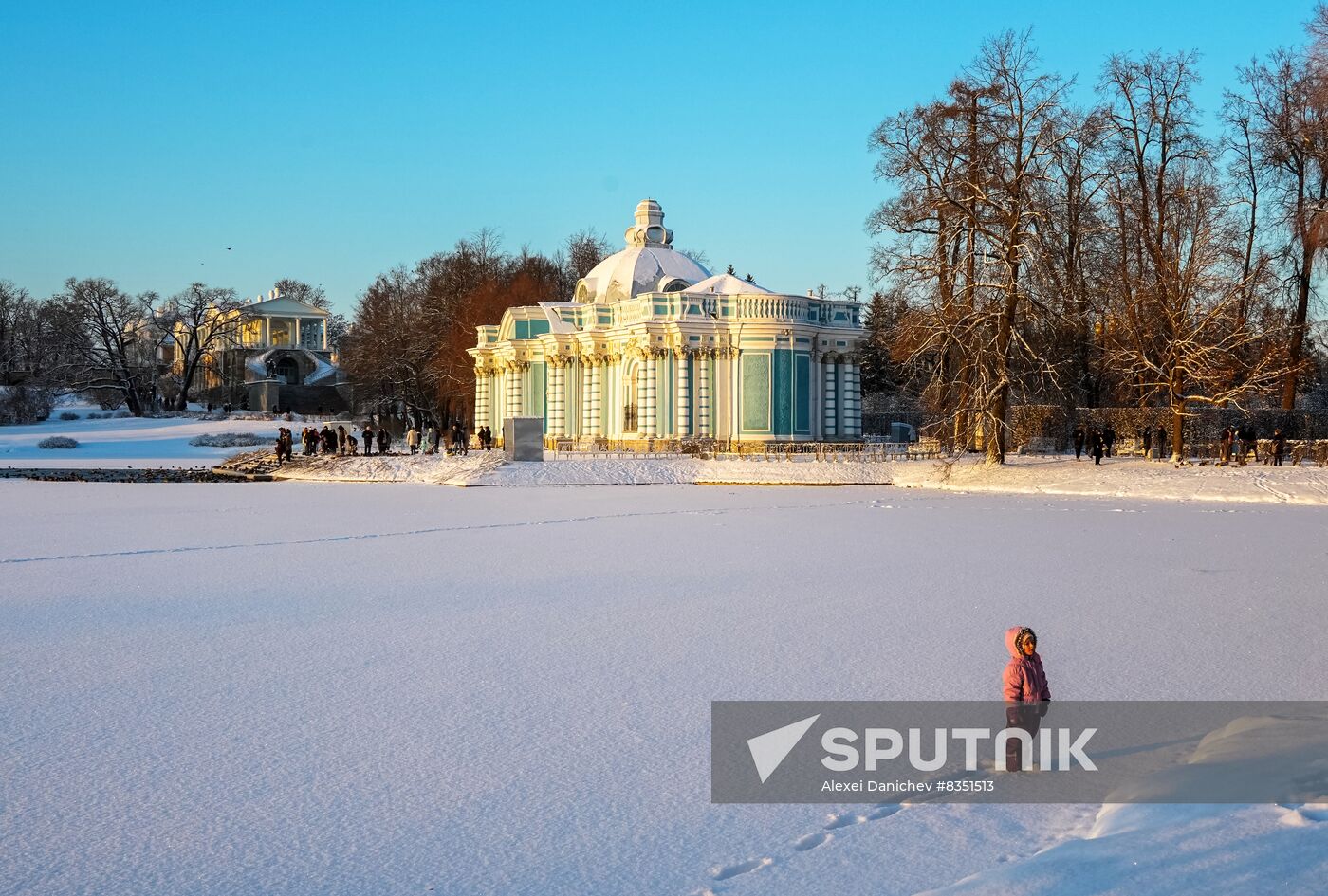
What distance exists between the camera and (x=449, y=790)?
5.83m

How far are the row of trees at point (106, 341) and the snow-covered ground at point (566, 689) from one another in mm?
64587

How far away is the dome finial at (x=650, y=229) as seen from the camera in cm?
4934

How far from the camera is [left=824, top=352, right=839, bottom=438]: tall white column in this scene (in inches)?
1662

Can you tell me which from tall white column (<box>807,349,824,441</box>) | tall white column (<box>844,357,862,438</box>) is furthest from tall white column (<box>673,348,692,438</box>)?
tall white column (<box>844,357,862,438</box>)

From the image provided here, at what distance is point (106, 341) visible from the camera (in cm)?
7794

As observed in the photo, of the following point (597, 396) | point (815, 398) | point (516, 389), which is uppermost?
point (516, 389)

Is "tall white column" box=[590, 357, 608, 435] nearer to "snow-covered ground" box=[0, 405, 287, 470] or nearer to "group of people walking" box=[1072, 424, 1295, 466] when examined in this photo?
"snow-covered ground" box=[0, 405, 287, 470]

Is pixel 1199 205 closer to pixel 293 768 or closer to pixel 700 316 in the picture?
pixel 700 316

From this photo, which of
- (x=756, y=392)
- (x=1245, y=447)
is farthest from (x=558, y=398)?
(x=1245, y=447)

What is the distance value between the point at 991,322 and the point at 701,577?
20.0 metres

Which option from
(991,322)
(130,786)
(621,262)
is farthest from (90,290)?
(130,786)

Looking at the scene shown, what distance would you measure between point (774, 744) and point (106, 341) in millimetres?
79630

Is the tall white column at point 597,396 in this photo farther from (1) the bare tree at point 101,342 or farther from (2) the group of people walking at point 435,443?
(1) the bare tree at point 101,342

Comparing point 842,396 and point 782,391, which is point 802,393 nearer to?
point 782,391
